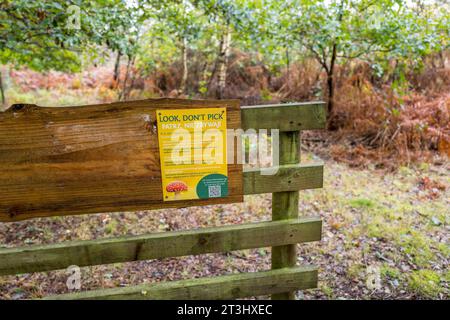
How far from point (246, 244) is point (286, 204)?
0.38 meters

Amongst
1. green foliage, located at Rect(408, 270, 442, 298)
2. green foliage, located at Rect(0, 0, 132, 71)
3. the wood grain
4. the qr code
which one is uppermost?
green foliage, located at Rect(0, 0, 132, 71)

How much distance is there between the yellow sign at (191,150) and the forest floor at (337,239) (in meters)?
1.77

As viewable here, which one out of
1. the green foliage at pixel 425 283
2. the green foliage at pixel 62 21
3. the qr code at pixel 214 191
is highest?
the green foliage at pixel 62 21

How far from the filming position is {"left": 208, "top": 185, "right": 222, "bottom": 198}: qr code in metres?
2.37

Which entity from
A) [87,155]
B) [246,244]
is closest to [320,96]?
[246,244]

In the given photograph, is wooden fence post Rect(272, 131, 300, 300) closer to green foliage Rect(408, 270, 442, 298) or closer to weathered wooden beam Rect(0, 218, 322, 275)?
weathered wooden beam Rect(0, 218, 322, 275)

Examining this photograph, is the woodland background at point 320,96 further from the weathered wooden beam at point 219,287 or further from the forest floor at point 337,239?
the weathered wooden beam at point 219,287

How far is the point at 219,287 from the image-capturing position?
8.48 ft

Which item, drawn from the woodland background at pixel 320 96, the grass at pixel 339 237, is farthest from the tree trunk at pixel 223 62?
the grass at pixel 339 237

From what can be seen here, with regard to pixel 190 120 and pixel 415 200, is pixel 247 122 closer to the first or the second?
pixel 190 120

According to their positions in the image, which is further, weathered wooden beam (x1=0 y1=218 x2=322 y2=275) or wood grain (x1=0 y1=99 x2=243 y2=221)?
weathered wooden beam (x1=0 y1=218 x2=322 y2=275)

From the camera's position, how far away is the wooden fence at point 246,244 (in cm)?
235

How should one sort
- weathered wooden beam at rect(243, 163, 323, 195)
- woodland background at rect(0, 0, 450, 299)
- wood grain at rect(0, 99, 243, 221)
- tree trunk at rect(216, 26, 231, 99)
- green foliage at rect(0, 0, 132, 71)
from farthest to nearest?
tree trunk at rect(216, 26, 231, 99)
woodland background at rect(0, 0, 450, 299)
green foliage at rect(0, 0, 132, 71)
weathered wooden beam at rect(243, 163, 323, 195)
wood grain at rect(0, 99, 243, 221)

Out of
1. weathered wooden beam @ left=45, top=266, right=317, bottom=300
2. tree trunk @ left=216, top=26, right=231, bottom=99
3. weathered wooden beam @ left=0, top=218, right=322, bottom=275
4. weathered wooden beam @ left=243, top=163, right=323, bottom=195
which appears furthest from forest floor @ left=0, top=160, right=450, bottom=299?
tree trunk @ left=216, top=26, right=231, bottom=99
